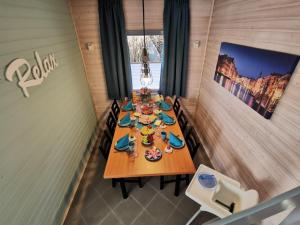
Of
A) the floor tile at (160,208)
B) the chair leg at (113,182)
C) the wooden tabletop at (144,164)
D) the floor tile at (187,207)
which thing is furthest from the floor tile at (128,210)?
the wooden tabletop at (144,164)

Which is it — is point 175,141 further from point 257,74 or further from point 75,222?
point 75,222

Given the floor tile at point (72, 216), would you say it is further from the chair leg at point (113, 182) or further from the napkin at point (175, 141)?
the napkin at point (175, 141)

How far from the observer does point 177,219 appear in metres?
1.95

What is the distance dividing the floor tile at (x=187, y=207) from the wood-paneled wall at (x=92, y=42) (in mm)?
2446

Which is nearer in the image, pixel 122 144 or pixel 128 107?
pixel 122 144

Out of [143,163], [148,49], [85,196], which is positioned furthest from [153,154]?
[148,49]

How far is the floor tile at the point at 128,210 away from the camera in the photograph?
6.47ft

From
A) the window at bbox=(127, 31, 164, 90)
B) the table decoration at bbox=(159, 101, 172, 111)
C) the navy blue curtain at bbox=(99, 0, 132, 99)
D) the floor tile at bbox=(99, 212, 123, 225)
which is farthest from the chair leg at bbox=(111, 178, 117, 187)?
the window at bbox=(127, 31, 164, 90)

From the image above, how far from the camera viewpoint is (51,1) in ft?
6.75

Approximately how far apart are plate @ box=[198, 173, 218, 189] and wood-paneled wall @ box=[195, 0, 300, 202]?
60cm

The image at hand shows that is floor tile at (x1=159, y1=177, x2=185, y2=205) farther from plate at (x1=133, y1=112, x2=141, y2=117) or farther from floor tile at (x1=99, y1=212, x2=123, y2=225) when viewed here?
plate at (x1=133, y1=112, x2=141, y2=117)

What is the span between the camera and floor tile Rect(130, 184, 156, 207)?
216cm

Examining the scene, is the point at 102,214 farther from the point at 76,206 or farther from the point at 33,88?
the point at 33,88

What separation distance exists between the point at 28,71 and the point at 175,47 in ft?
7.86
